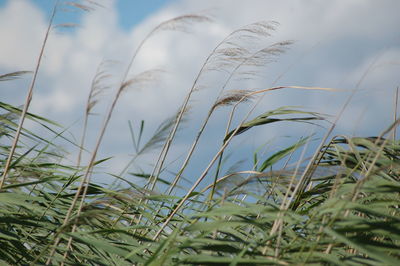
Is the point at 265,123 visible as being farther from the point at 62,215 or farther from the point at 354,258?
the point at 62,215

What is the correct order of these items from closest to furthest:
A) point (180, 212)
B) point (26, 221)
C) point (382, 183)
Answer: point (382, 183)
point (26, 221)
point (180, 212)

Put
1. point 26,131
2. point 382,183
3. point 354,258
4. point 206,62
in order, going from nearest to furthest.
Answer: point 354,258, point 382,183, point 206,62, point 26,131

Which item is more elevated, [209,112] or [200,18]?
[200,18]

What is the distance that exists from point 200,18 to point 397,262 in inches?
41.5

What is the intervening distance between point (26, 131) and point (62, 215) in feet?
1.91

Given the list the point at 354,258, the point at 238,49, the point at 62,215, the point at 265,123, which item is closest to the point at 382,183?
the point at 354,258

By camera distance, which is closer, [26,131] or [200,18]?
[200,18]

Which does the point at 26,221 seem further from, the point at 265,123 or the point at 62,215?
the point at 265,123

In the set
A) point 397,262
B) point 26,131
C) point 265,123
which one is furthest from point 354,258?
point 26,131

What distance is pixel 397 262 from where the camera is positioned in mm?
1251

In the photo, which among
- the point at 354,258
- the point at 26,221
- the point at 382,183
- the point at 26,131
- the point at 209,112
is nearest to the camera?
the point at 354,258

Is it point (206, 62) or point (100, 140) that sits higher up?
point (206, 62)

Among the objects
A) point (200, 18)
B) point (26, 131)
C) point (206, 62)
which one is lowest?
point (26, 131)

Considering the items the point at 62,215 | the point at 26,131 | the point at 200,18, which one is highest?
the point at 200,18
